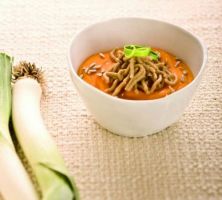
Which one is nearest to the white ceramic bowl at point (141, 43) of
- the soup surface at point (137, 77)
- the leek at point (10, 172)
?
the soup surface at point (137, 77)

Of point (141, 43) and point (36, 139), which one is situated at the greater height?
point (141, 43)

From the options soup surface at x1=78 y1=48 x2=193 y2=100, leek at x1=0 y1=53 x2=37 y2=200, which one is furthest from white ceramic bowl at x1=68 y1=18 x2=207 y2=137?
leek at x1=0 y1=53 x2=37 y2=200

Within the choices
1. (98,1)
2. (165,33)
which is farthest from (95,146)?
(98,1)

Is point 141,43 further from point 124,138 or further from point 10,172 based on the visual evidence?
point 10,172

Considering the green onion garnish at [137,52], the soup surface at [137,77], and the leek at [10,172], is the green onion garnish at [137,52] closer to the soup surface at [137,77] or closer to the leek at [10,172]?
the soup surface at [137,77]

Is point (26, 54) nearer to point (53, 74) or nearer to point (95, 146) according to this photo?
point (53, 74)

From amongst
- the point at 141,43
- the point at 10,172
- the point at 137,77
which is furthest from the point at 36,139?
the point at 141,43
